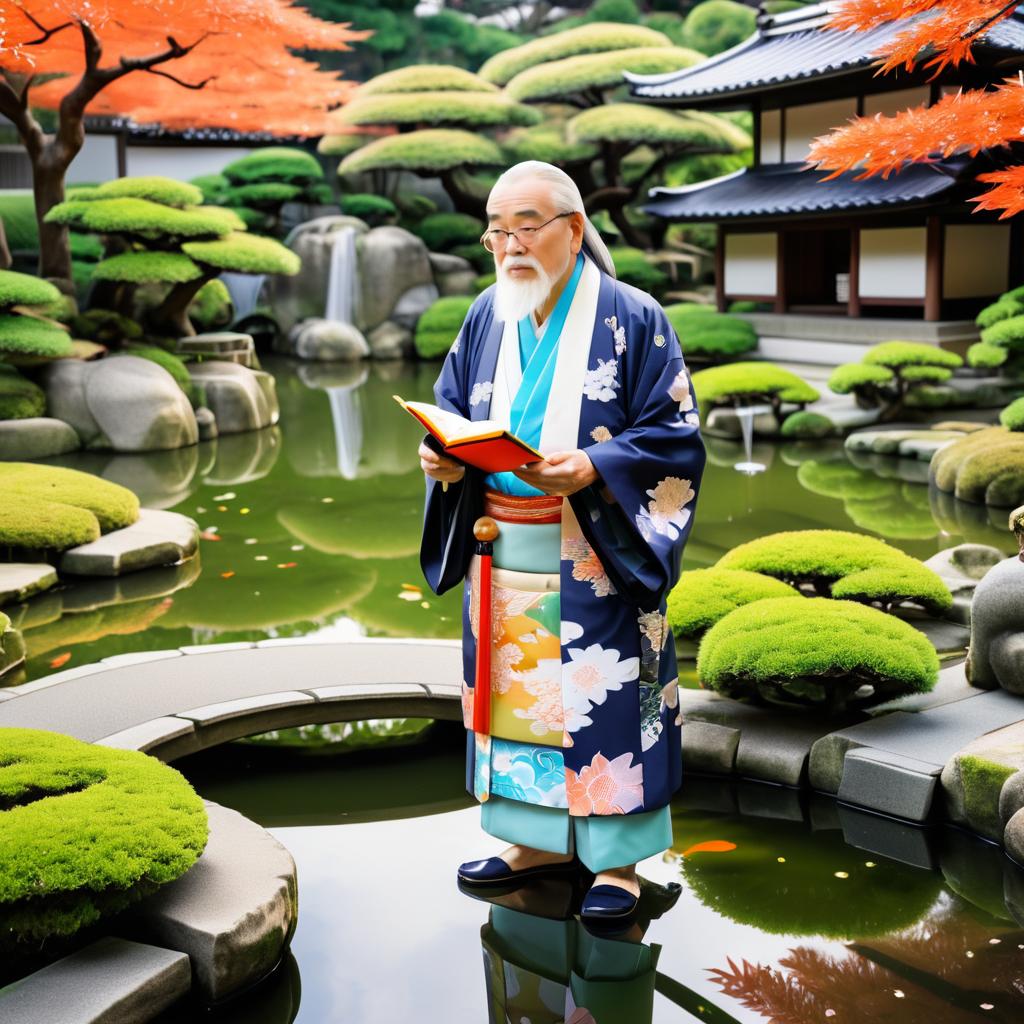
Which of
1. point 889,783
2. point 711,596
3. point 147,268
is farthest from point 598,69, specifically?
point 889,783

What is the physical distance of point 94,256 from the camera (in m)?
21.3

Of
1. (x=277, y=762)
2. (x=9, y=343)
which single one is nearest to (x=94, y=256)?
(x=9, y=343)

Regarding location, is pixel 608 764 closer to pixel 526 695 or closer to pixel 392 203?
pixel 526 695

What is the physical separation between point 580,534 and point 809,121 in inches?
681

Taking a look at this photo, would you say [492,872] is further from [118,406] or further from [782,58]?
[782,58]

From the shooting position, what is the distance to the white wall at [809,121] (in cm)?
1888

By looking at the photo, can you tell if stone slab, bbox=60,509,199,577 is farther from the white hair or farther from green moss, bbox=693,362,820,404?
green moss, bbox=693,362,820,404

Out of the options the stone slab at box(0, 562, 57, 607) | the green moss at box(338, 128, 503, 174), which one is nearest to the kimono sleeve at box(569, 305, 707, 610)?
the stone slab at box(0, 562, 57, 607)

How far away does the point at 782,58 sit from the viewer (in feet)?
63.3

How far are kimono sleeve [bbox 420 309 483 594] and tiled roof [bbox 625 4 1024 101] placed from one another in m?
14.2


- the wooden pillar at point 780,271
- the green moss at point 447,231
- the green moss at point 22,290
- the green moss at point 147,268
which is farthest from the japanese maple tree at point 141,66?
the wooden pillar at point 780,271

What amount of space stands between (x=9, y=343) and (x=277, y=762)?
31.6 feet

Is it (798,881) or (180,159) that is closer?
(798,881)

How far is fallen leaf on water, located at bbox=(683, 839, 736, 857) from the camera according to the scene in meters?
4.36
